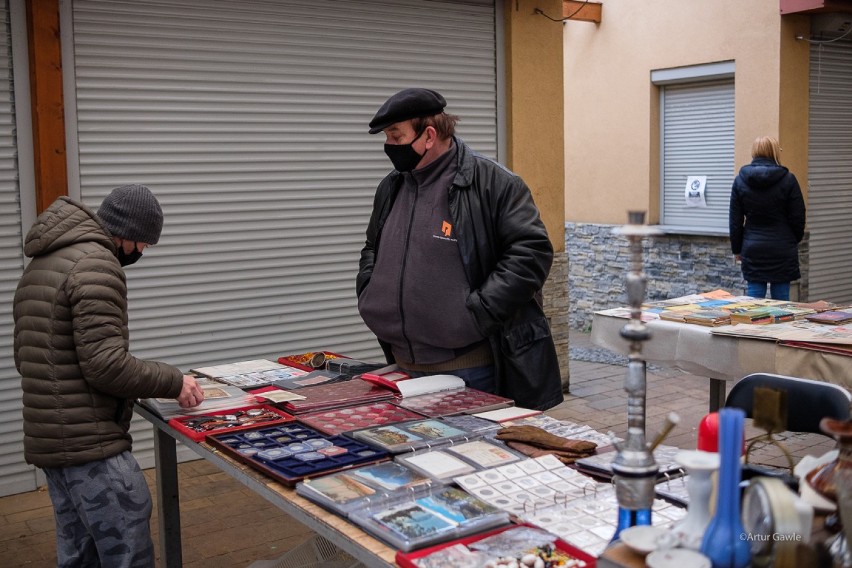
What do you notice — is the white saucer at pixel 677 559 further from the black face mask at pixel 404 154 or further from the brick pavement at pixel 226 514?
the brick pavement at pixel 226 514

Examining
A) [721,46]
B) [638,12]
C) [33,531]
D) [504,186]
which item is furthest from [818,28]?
[33,531]

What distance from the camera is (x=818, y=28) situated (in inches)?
380

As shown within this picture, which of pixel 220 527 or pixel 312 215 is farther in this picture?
pixel 312 215

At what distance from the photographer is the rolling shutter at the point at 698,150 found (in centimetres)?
1016

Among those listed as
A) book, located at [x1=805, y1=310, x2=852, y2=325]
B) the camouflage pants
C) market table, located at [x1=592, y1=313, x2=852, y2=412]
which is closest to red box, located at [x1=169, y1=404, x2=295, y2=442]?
the camouflage pants

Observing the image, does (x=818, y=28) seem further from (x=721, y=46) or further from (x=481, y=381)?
(x=481, y=381)

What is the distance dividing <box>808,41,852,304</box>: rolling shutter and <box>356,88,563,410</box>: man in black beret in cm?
743

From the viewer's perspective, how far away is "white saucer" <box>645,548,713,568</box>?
1.61 m

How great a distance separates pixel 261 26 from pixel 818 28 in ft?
20.9

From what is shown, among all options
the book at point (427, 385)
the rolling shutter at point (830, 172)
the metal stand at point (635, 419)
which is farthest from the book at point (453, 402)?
the rolling shutter at point (830, 172)

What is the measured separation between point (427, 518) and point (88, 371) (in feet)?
4.60

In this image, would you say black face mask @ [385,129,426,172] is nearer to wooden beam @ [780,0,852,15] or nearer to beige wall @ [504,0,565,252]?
beige wall @ [504,0,565,252]

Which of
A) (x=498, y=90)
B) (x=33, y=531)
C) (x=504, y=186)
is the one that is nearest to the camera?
(x=504, y=186)

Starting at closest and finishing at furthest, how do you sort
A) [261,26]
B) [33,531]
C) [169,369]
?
[169,369]
[33,531]
[261,26]
